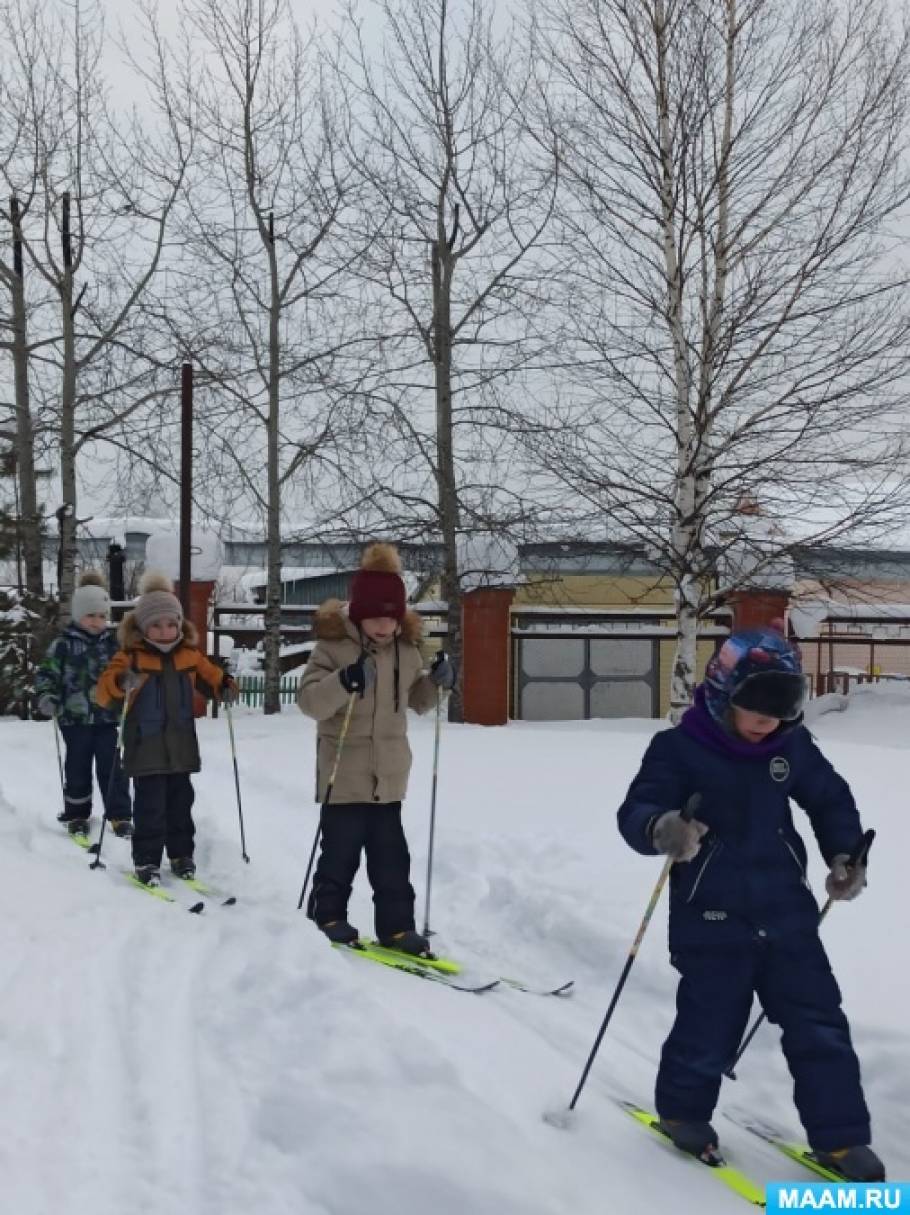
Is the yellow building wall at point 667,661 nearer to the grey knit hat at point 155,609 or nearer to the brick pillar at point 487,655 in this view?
the brick pillar at point 487,655

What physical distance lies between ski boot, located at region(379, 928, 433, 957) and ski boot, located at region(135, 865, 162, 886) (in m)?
1.91

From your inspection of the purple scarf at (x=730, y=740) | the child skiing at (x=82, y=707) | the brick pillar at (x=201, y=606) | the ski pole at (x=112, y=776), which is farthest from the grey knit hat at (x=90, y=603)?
the brick pillar at (x=201, y=606)

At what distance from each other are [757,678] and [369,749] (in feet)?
8.50

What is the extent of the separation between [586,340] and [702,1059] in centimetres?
1075

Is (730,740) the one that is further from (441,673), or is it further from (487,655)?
(487,655)

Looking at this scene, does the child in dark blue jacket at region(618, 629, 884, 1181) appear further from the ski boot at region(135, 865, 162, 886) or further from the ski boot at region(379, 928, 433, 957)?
the ski boot at region(135, 865, 162, 886)

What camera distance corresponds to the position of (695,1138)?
130 inches

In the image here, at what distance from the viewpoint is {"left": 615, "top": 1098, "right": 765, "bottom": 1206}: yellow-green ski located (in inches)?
121

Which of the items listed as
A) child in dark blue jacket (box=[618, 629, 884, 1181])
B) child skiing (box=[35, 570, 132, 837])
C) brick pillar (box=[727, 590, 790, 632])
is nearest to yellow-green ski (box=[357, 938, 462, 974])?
child in dark blue jacket (box=[618, 629, 884, 1181])

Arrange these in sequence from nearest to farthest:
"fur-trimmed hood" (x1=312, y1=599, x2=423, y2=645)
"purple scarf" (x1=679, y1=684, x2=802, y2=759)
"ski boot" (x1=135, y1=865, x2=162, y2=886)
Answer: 1. "purple scarf" (x1=679, y1=684, x2=802, y2=759)
2. "fur-trimmed hood" (x1=312, y1=599, x2=423, y2=645)
3. "ski boot" (x1=135, y1=865, x2=162, y2=886)

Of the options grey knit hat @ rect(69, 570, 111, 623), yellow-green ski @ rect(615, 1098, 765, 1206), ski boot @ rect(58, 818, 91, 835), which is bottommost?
ski boot @ rect(58, 818, 91, 835)

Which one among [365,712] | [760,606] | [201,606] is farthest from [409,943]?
[201,606]

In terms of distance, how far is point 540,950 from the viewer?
577 centimetres

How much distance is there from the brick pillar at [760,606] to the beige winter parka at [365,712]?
11.4 metres
